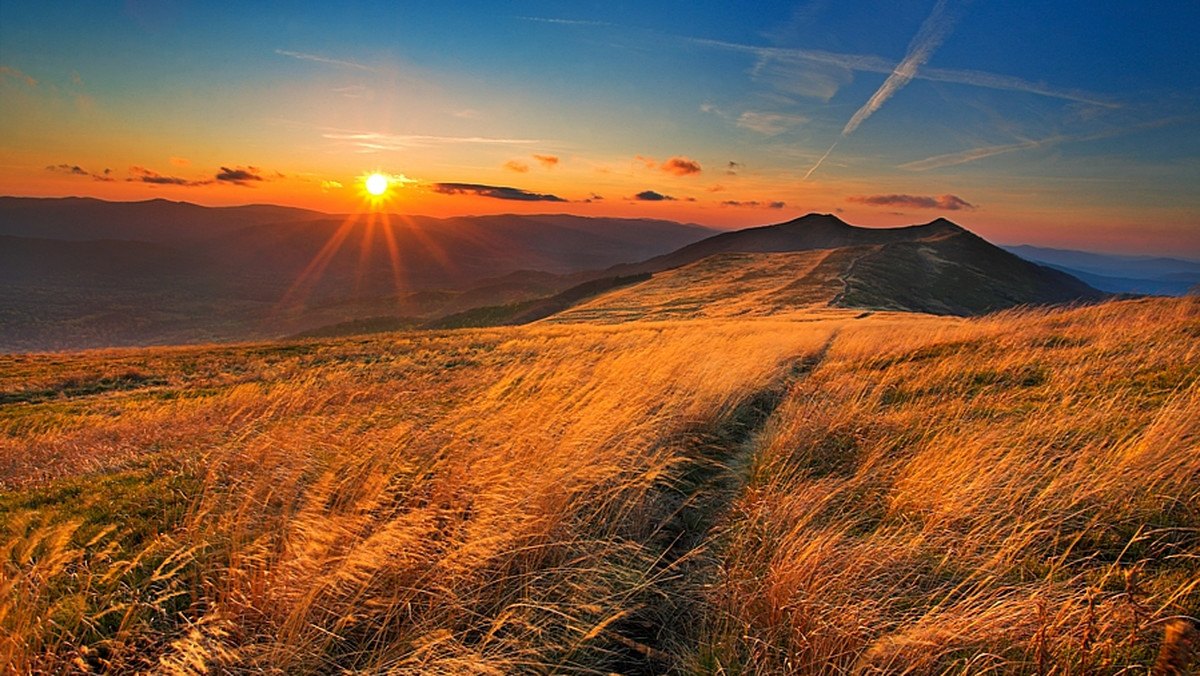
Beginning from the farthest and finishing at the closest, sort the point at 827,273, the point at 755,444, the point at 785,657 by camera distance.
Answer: the point at 827,273 → the point at 755,444 → the point at 785,657

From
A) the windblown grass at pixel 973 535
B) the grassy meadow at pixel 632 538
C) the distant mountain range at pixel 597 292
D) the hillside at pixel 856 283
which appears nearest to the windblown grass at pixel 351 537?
the grassy meadow at pixel 632 538

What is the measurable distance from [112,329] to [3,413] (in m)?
143

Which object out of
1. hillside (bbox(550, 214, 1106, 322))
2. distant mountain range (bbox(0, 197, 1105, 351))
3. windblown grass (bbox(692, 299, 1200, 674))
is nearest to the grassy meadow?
windblown grass (bbox(692, 299, 1200, 674))

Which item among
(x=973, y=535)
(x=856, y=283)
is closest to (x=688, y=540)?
(x=973, y=535)

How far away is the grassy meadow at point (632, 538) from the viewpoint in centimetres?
239

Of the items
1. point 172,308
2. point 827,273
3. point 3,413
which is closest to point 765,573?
point 3,413

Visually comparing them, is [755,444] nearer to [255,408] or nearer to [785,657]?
[785,657]

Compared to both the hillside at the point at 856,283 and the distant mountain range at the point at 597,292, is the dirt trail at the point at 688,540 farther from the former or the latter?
the distant mountain range at the point at 597,292

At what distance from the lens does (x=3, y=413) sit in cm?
1222

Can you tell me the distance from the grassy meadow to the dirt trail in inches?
1.0

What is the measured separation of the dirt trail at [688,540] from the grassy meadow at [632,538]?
27mm

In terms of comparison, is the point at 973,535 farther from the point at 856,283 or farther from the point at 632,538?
the point at 856,283

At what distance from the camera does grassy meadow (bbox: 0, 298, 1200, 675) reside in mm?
2389

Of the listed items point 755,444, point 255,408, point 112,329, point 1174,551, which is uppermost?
point 1174,551
